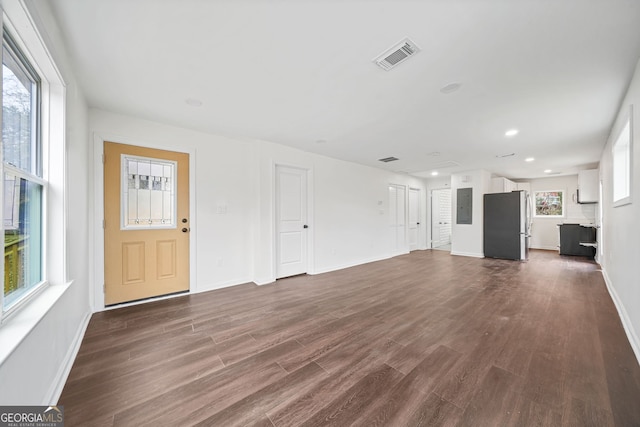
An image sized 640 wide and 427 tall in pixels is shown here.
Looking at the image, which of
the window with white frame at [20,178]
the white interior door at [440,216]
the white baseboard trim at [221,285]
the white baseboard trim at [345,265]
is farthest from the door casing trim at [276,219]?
the white interior door at [440,216]

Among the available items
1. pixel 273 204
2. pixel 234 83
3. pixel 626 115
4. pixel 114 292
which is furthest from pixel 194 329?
pixel 626 115

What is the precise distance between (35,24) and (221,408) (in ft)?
8.02

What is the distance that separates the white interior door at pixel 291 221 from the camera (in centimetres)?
439

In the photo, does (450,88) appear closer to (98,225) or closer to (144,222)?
(144,222)

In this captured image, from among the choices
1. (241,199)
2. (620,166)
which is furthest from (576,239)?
(241,199)

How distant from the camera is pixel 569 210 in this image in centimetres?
732

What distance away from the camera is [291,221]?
14.9 feet

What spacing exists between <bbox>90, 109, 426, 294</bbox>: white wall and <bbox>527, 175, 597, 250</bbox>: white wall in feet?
22.7

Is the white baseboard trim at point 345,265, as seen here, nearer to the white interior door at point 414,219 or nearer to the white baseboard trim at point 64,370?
the white interior door at point 414,219

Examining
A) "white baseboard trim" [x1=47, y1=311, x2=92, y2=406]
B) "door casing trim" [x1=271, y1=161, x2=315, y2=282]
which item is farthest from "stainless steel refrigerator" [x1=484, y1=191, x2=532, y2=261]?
"white baseboard trim" [x1=47, y1=311, x2=92, y2=406]

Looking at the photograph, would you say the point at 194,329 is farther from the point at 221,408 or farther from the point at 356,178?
the point at 356,178

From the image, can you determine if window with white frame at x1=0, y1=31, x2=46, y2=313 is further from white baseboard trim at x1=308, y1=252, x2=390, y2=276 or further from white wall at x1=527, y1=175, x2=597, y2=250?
white wall at x1=527, y1=175, x2=597, y2=250

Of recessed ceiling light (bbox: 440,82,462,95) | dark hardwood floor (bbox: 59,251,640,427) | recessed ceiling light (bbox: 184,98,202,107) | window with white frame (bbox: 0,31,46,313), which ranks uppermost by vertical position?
recessed ceiling light (bbox: 184,98,202,107)

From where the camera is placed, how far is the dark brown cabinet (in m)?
6.35
